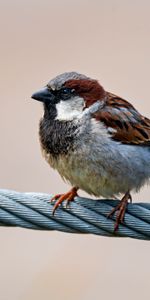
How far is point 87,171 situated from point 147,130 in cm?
50

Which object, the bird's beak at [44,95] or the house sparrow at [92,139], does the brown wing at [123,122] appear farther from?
the bird's beak at [44,95]

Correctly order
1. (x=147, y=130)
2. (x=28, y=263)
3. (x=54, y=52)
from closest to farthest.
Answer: (x=147, y=130) → (x=28, y=263) → (x=54, y=52)

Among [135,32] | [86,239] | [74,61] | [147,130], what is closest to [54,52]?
[74,61]

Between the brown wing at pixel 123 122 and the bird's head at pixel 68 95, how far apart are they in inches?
2.9

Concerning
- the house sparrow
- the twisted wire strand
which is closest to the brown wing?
the house sparrow

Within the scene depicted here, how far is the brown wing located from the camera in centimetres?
464

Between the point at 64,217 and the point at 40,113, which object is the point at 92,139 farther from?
the point at 40,113

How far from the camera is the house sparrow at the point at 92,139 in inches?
177

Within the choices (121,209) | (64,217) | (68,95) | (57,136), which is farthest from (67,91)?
(64,217)

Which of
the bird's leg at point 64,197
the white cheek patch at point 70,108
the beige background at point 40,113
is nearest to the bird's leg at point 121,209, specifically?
the bird's leg at point 64,197

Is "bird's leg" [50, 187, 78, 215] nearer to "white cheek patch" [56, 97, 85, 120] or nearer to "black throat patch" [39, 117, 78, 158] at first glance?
"black throat patch" [39, 117, 78, 158]

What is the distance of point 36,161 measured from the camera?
6926mm

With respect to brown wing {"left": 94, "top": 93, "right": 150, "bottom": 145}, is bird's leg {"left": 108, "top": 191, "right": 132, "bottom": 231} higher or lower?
lower

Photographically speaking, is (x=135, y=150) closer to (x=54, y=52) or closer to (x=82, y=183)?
(x=82, y=183)
